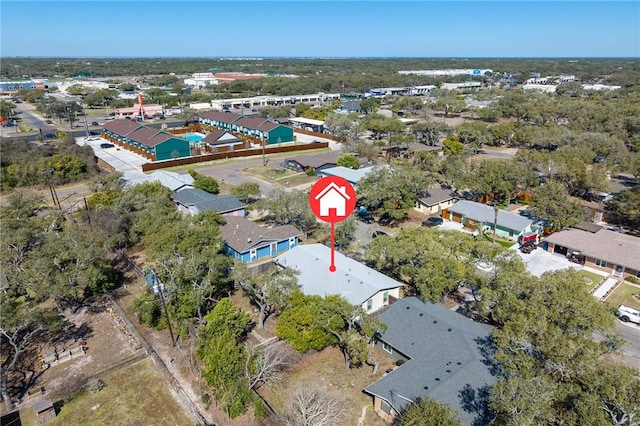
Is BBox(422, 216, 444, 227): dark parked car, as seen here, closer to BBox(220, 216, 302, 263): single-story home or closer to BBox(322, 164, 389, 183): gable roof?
BBox(322, 164, 389, 183): gable roof

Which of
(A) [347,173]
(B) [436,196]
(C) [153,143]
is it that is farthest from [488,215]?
(C) [153,143]

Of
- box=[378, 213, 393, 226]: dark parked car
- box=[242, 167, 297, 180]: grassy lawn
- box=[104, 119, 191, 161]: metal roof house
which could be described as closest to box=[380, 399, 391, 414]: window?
box=[378, 213, 393, 226]: dark parked car

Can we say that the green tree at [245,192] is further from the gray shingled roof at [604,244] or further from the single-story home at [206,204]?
the gray shingled roof at [604,244]

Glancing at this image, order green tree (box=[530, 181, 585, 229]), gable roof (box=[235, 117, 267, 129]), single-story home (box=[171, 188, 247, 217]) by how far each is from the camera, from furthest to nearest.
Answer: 1. gable roof (box=[235, 117, 267, 129])
2. single-story home (box=[171, 188, 247, 217])
3. green tree (box=[530, 181, 585, 229])

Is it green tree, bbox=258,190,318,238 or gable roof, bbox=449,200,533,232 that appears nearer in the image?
green tree, bbox=258,190,318,238

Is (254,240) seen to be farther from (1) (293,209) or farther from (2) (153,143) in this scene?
(2) (153,143)
